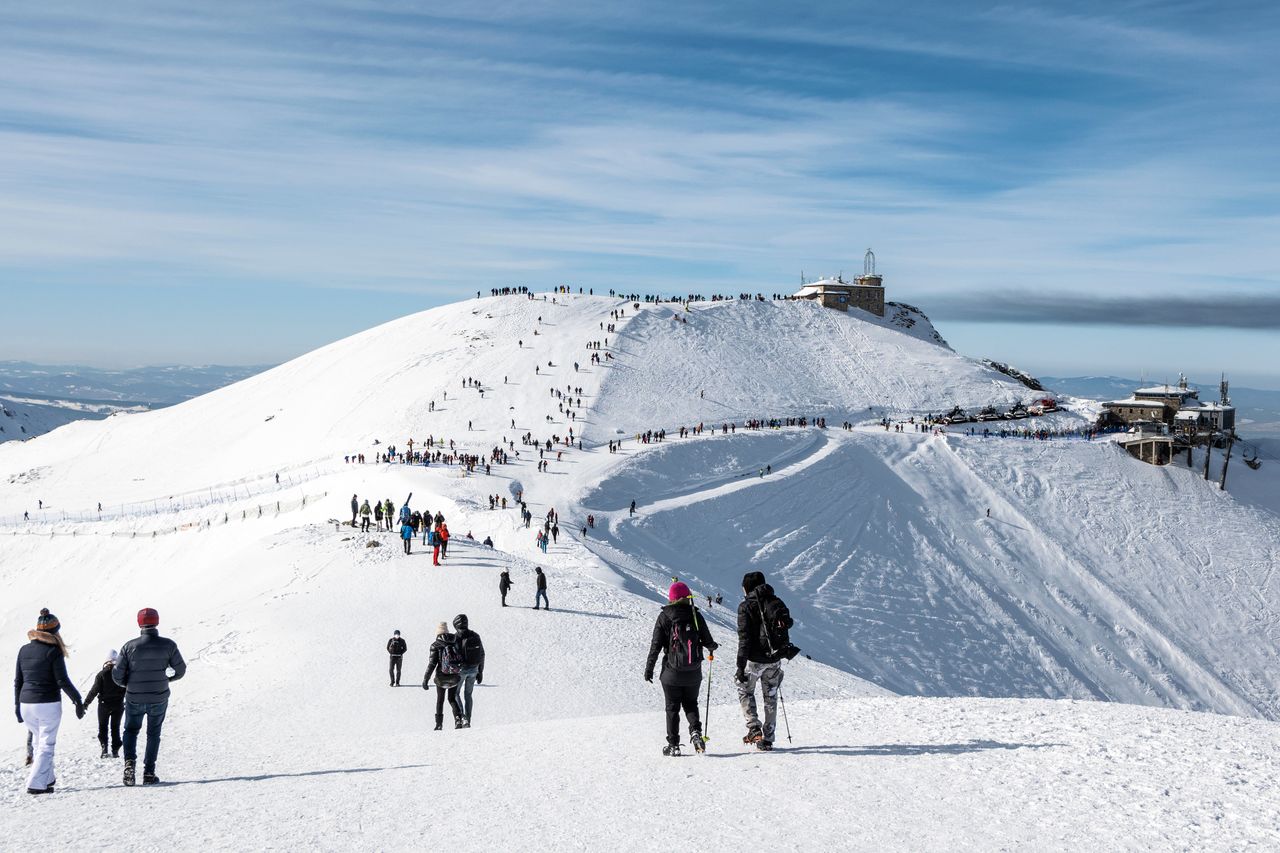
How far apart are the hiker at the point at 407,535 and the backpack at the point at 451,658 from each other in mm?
14804

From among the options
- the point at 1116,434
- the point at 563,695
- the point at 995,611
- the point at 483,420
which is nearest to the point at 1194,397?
the point at 1116,434

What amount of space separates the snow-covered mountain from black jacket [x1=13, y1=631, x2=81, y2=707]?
98cm

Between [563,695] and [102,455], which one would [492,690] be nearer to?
[563,695]

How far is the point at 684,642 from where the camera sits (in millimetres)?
9227

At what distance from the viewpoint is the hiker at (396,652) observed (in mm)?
16297

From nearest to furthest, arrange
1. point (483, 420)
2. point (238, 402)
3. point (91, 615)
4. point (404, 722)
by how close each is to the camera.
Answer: point (404, 722) < point (91, 615) < point (483, 420) < point (238, 402)

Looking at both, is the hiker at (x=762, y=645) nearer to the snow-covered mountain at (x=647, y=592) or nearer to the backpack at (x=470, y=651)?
the snow-covered mountain at (x=647, y=592)

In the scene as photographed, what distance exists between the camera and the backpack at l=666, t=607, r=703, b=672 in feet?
30.2

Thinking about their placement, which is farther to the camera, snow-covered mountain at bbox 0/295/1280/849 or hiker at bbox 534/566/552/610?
hiker at bbox 534/566/552/610

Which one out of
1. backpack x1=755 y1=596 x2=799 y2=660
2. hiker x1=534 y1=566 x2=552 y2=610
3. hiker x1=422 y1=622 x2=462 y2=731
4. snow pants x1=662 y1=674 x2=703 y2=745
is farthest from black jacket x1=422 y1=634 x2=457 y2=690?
hiker x1=534 y1=566 x2=552 y2=610

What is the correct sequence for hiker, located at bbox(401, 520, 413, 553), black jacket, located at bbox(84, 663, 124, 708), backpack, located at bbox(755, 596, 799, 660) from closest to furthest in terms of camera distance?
backpack, located at bbox(755, 596, 799, 660) < black jacket, located at bbox(84, 663, 124, 708) < hiker, located at bbox(401, 520, 413, 553)

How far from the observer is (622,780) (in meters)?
8.80

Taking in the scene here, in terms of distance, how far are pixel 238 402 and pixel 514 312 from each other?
28.2m

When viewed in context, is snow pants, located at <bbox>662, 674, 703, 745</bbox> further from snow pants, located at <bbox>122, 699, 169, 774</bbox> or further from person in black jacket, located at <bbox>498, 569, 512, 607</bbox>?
person in black jacket, located at <bbox>498, 569, 512, 607</bbox>
